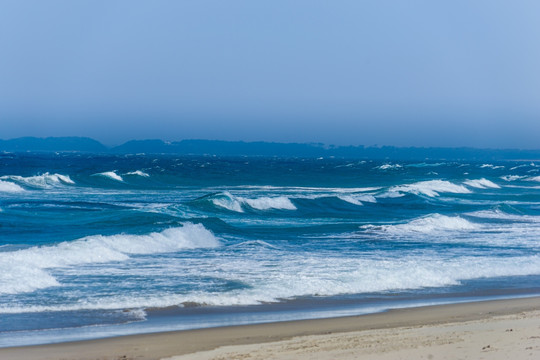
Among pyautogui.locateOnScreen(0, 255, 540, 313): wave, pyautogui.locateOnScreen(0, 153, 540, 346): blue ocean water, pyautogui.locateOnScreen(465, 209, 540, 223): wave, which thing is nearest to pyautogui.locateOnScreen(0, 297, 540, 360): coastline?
pyautogui.locateOnScreen(0, 153, 540, 346): blue ocean water

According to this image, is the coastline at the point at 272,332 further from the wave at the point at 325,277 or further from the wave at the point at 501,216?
the wave at the point at 501,216

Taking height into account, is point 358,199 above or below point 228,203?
below

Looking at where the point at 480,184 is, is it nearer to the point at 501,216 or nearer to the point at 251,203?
the point at 501,216

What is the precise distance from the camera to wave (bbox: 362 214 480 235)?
2577cm

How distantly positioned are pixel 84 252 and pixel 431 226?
13.8 m

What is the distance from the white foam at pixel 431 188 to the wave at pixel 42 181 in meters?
22.1

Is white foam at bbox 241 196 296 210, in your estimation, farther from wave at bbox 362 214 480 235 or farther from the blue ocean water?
wave at bbox 362 214 480 235

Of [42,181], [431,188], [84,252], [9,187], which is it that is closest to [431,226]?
[84,252]

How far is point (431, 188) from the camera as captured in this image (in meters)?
53.8

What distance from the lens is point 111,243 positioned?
18781 millimetres

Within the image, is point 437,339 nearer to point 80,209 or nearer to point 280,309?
point 280,309

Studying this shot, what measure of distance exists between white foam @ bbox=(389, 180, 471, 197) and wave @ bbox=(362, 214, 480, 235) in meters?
17.3

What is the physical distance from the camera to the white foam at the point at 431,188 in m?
47.2

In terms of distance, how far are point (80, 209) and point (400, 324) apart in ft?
72.1
